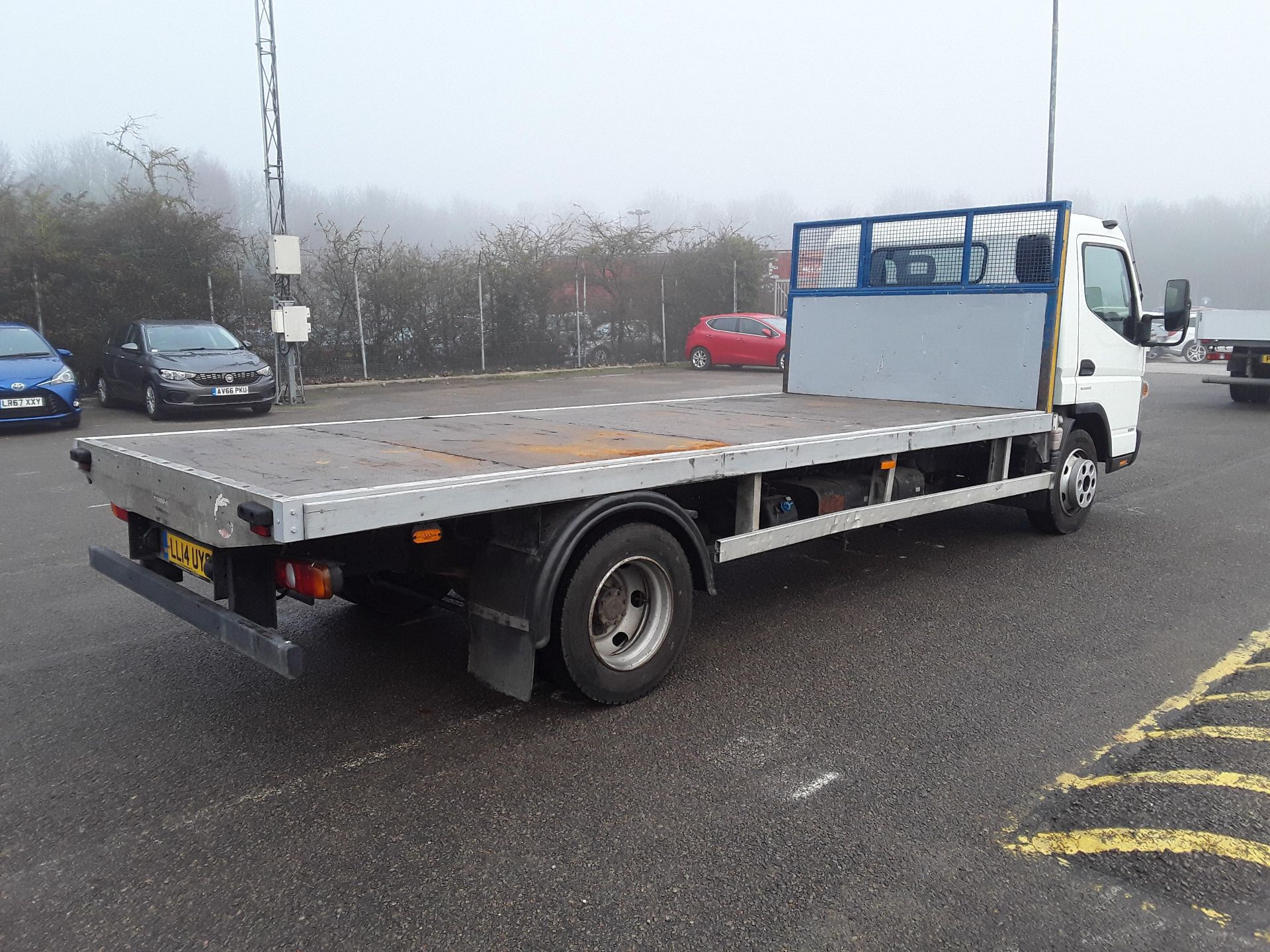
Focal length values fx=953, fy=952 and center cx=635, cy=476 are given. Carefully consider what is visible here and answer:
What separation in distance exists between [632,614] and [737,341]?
20.7 metres

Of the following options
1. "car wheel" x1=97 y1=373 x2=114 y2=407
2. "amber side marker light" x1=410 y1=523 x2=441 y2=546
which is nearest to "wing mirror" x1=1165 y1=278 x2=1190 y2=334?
"amber side marker light" x1=410 y1=523 x2=441 y2=546

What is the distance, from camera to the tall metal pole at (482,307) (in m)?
22.9

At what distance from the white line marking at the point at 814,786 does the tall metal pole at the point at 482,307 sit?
20277 millimetres

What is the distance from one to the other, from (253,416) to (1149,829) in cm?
1414

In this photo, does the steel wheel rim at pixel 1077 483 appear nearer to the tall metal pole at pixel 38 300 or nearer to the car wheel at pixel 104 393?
the car wheel at pixel 104 393

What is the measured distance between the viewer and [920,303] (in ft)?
24.1

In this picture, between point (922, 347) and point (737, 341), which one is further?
point (737, 341)

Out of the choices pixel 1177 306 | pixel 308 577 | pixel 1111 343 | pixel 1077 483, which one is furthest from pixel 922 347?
pixel 308 577

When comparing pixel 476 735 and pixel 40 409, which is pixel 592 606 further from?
pixel 40 409

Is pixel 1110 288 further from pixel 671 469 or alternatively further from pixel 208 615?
pixel 208 615

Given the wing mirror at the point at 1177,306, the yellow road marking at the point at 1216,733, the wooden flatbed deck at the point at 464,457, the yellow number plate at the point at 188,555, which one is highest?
the wing mirror at the point at 1177,306

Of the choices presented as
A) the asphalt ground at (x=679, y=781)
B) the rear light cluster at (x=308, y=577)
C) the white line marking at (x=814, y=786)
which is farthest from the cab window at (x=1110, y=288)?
the rear light cluster at (x=308, y=577)

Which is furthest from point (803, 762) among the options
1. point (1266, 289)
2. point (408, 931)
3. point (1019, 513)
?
point (1266, 289)

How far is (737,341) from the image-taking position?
2434 cm
